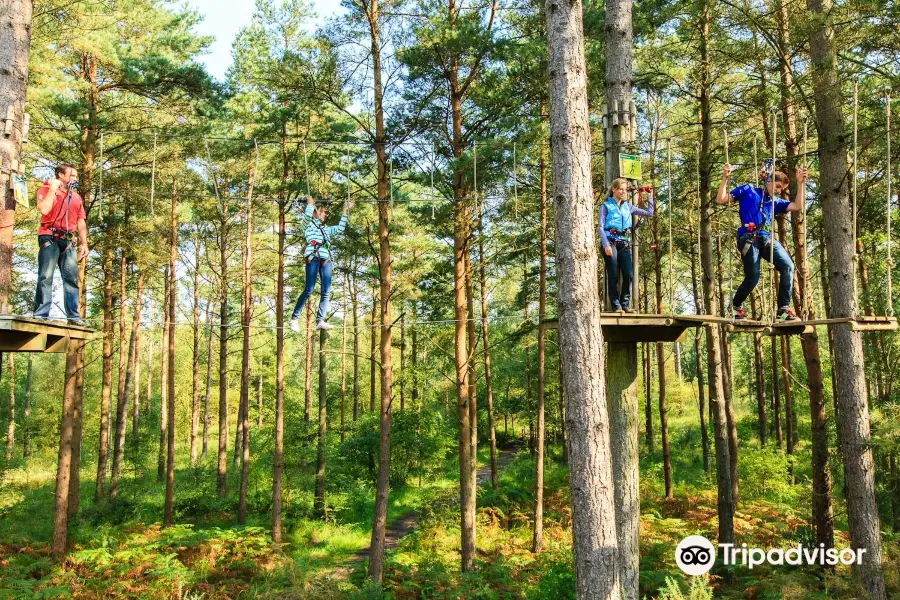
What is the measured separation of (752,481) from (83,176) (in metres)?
18.0

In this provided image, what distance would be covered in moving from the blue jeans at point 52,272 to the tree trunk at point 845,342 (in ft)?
29.0

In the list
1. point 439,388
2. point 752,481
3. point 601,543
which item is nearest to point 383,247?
point 601,543

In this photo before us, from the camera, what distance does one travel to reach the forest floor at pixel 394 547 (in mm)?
8562

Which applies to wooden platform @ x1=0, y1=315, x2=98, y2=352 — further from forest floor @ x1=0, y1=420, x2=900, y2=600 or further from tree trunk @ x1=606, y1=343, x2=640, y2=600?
tree trunk @ x1=606, y1=343, x2=640, y2=600

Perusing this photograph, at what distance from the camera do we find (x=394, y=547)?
13859 mm

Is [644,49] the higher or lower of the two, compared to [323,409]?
higher

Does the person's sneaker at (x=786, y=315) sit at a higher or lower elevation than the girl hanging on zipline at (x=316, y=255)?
lower

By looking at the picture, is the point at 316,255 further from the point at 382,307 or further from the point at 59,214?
the point at 59,214

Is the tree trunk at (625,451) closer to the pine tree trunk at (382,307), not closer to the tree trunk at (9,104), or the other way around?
the pine tree trunk at (382,307)

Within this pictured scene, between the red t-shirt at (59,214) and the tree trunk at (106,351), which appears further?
the tree trunk at (106,351)

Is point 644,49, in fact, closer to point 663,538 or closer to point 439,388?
point 663,538

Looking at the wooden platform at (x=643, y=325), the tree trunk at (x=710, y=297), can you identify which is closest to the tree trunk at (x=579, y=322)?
the wooden platform at (x=643, y=325)

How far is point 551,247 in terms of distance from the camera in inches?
608

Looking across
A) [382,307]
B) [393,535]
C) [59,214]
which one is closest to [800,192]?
[382,307]
